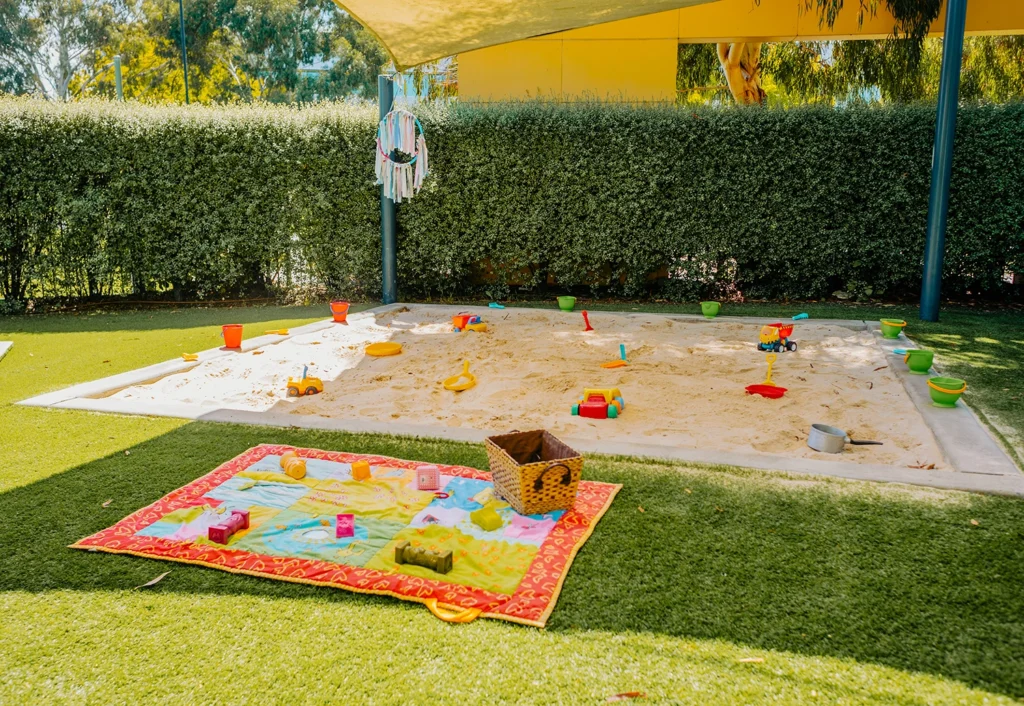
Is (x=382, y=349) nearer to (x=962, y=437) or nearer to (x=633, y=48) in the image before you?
(x=962, y=437)

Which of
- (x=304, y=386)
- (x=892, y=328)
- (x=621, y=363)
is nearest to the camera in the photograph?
(x=304, y=386)

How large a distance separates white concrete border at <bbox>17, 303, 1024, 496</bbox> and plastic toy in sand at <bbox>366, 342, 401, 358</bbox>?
4.21ft

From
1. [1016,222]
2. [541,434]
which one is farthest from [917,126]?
[541,434]

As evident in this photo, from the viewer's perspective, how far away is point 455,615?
7.07ft

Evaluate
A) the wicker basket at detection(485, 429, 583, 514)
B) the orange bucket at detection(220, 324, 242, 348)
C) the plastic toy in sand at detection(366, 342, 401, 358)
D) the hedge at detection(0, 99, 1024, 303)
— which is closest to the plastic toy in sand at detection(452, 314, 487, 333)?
the plastic toy in sand at detection(366, 342, 401, 358)

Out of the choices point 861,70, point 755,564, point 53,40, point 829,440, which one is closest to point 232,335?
point 829,440

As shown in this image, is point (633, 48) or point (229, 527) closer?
point (229, 527)

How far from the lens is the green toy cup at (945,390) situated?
396 cm

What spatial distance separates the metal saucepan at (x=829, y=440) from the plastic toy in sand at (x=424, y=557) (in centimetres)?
197

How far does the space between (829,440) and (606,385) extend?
1.49 metres

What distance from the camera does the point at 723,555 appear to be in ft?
8.21

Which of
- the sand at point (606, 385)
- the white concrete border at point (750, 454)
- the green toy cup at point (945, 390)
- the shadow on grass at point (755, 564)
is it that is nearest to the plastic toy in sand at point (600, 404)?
the sand at point (606, 385)

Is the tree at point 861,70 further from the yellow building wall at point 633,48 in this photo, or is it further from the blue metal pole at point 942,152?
the blue metal pole at point 942,152

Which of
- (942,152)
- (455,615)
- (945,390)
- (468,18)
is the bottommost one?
(455,615)
